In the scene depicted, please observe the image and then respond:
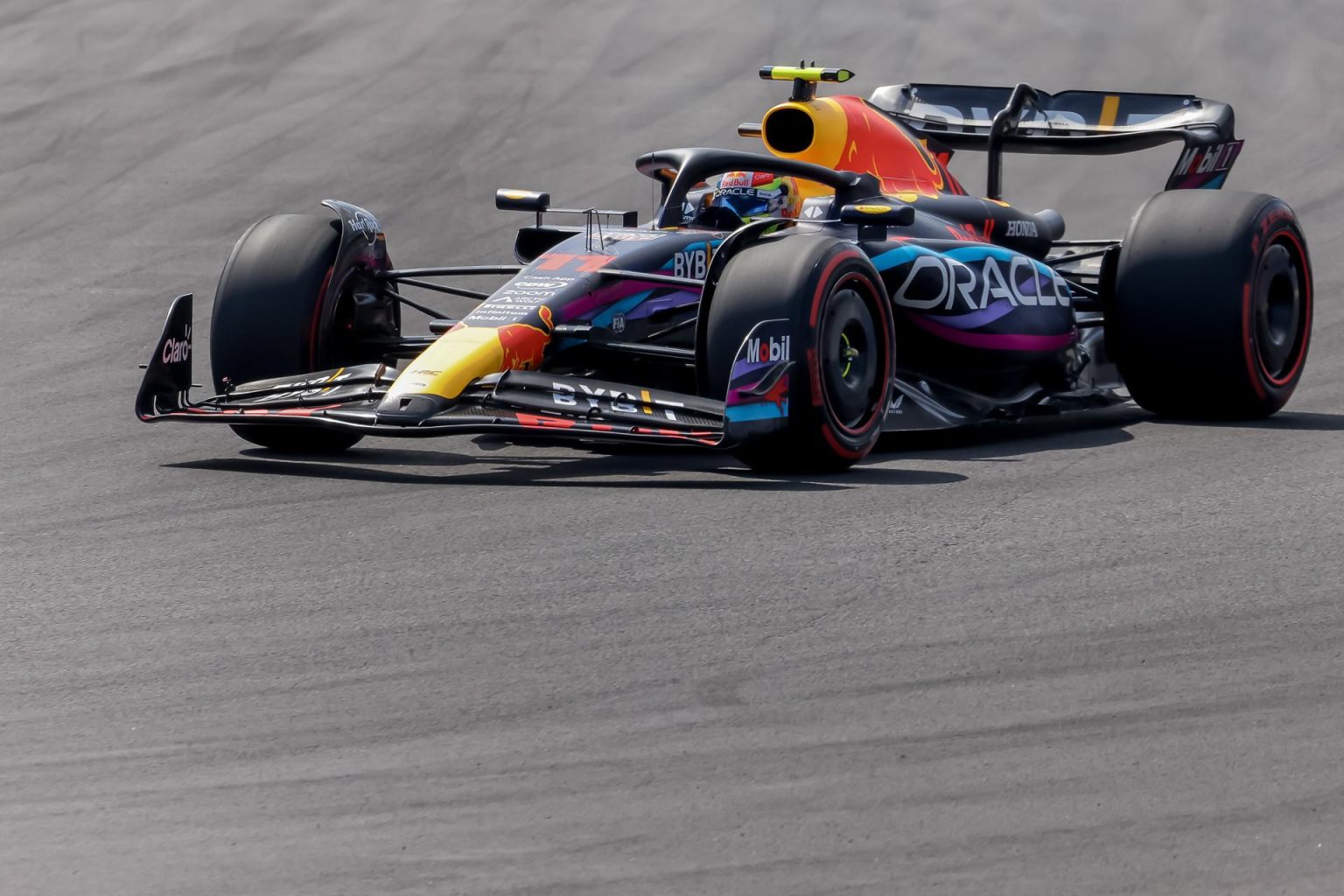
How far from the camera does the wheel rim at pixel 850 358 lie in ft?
24.2

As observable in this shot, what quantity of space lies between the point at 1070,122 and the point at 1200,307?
7.52 feet

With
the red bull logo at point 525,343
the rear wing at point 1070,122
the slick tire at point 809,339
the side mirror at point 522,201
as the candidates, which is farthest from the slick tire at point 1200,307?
the red bull logo at point 525,343

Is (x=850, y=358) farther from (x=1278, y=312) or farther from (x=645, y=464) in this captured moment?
(x=1278, y=312)

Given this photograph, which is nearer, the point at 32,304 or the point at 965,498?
the point at 965,498

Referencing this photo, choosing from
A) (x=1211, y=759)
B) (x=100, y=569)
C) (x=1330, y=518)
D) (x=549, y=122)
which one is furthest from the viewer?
(x=549, y=122)

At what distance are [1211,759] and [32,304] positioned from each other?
1097 cm

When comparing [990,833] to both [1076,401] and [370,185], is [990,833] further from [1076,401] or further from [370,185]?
[370,185]

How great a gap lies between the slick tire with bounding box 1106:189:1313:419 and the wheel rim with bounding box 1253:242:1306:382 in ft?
0.04

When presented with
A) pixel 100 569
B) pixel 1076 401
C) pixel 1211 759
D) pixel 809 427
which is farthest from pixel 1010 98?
pixel 1211 759

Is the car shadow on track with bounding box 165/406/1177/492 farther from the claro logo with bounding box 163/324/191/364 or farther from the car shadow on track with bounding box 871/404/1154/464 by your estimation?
the claro logo with bounding box 163/324/191/364

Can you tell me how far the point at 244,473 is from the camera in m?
7.70

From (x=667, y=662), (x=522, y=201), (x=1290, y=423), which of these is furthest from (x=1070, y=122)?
(x=667, y=662)

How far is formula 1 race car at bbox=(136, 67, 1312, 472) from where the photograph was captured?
284 inches

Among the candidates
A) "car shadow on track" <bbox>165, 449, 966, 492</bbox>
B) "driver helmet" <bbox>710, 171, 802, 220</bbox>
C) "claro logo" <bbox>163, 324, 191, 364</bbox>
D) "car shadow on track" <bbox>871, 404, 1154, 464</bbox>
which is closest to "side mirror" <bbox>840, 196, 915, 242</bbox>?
"driver helmet" <bbox>710, 171, 802, 220</bbox>
